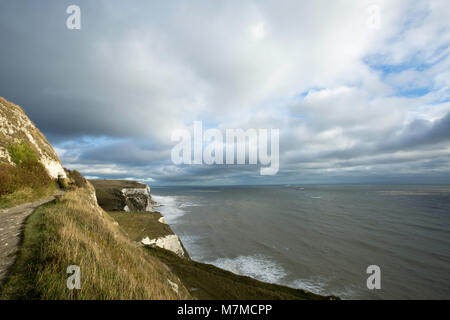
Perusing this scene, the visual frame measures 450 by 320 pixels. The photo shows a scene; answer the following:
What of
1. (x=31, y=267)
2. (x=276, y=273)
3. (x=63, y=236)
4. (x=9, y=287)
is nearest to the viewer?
(x=9, y=287)

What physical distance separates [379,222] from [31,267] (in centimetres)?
5714

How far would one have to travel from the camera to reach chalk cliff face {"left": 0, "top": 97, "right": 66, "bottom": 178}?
15.6 meters

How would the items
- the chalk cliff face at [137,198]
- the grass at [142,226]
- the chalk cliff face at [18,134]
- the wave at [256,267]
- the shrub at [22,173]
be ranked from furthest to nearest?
1. the chalk cliff face at [137,198]
2. the grass at [142,226]
3. the wave at [256,267]
4. the chalk cliff face at [18,134]
5. the shrub at [22,173]

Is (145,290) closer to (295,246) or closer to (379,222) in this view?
(295,246)

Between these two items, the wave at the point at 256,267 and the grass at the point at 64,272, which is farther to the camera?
the wave at the point at 256,267

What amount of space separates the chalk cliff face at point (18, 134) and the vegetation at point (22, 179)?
0.54m

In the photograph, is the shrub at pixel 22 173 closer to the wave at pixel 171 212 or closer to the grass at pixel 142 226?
the grass at pixel 142 226

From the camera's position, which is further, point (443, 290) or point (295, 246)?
point (295, 246)

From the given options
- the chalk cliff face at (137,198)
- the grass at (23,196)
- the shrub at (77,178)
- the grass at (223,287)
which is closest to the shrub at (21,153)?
the grass at (23,196)

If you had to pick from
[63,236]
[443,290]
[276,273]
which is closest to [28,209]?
[63,236]

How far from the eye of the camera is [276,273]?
20.2 meters

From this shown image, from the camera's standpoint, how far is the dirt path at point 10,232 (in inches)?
203

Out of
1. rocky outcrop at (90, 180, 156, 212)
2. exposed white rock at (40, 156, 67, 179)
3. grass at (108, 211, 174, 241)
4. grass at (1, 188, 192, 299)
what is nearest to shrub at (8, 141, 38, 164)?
exposed white rock at (40, 156, 67, 179)
